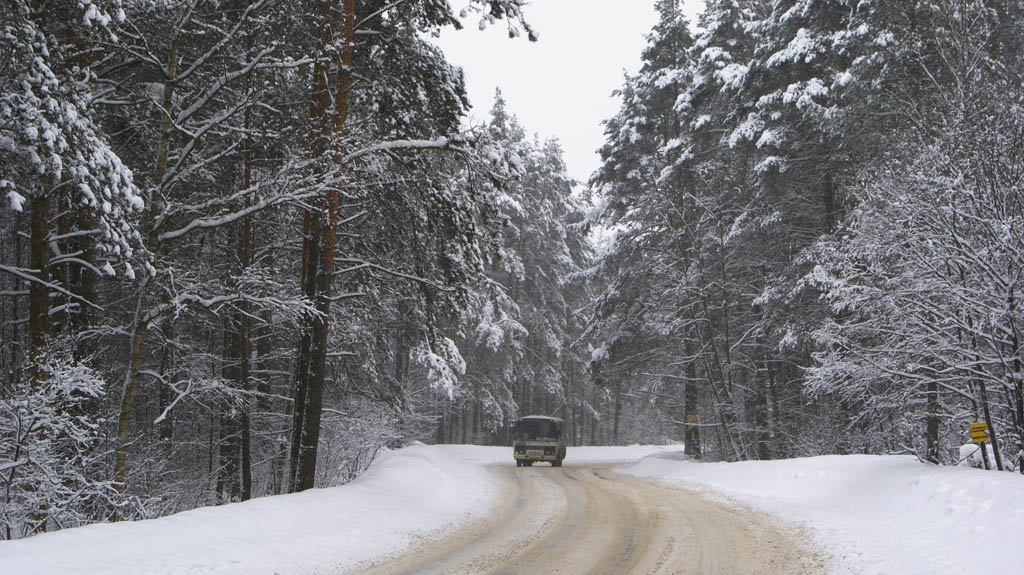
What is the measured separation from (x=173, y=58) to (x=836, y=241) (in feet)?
46.4

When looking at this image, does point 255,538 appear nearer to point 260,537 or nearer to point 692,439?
point 260,537

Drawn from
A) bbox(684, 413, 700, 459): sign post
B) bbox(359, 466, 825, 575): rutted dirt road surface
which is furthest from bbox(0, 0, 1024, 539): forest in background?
bbox(359, 466, 825, 575): rutted dirt road surface

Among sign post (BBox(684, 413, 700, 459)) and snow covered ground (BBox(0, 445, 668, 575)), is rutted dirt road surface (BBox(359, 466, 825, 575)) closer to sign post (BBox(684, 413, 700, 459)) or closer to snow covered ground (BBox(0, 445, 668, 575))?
snow covered ground (BBox(0, 445, 668, 575))

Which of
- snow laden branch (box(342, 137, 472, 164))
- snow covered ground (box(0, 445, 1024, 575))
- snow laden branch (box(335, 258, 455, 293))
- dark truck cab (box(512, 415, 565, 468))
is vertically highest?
snow laden branch (box(342, 137, 472, 164))

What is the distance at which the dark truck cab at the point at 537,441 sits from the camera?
2803 cm

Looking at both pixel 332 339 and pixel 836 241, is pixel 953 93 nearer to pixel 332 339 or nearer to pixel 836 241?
pixel 836 241

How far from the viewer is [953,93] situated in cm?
1065

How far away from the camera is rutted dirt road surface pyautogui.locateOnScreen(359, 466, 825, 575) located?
755 cm

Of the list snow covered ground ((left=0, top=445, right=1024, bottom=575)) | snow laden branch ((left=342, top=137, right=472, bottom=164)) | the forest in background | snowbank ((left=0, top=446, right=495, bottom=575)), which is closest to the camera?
snowbank ((left=0, top=446, right=495, bottom=575))

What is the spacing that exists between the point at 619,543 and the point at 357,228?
28.2ft

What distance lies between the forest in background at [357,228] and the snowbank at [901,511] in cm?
118

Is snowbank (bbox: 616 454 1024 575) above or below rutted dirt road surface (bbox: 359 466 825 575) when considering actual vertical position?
above

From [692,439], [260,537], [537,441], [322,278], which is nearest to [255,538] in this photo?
[260,537]

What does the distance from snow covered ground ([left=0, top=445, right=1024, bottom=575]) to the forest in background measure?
1.18 m
